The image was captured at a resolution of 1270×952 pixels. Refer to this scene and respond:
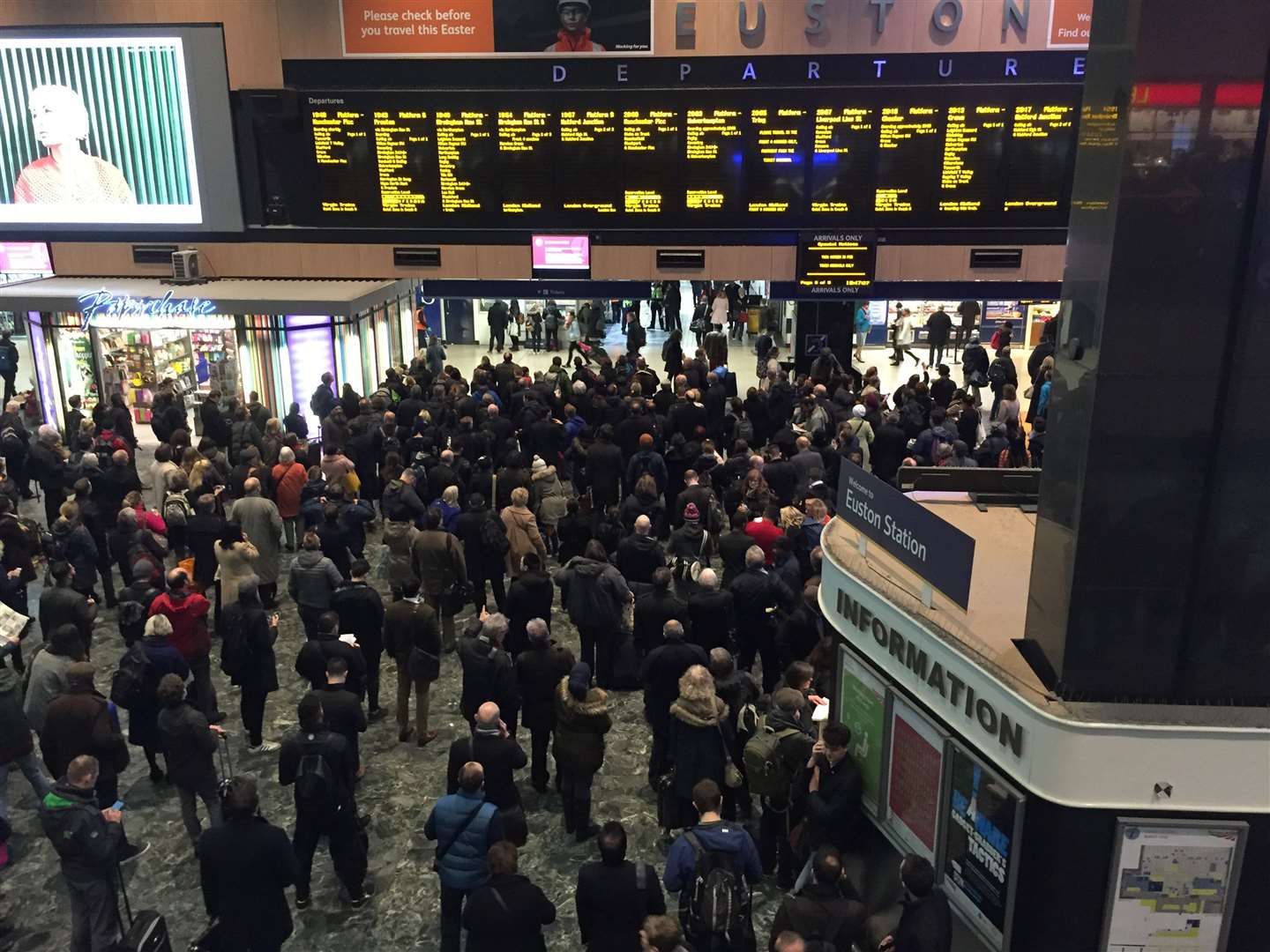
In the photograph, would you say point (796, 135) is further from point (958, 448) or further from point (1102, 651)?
point (1102, 651)

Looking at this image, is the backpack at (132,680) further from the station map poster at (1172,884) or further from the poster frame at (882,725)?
the station map poster at (1172,884)

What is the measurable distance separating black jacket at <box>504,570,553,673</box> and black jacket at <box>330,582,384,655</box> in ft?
3.59

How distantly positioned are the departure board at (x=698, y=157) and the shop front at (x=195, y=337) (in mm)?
1759

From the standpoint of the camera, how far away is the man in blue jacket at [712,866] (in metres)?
5.68

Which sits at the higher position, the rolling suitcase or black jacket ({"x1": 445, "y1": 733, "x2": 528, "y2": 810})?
black jacket ({"x1": 445, "y1": 733, "x2": 528, "y2": 810})

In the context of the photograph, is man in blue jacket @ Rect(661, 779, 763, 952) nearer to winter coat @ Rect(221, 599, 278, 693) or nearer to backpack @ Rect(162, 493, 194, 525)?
winter coat @ Rect(221, 599, 278, 693)

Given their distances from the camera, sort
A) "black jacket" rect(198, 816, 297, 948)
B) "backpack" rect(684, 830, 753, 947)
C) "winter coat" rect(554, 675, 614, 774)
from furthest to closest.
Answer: "winter coat" rect(554, 675, 614, 774)
"black jacket" rect(198, 816, 297, 948)
"backpack" rect(684, 830, 753, 947)

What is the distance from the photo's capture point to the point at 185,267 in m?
16.9

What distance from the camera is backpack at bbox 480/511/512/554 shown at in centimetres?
1016

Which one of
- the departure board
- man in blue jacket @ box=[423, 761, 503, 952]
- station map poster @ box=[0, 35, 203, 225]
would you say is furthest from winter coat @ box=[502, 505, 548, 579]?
station map poster @ box=[0, 35, 203, 225]

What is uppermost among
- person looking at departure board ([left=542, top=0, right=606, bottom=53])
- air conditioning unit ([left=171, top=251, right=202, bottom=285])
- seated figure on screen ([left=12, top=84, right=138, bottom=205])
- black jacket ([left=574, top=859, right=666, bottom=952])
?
person looking at departure board ([left=542, top=0, right=606, bottom=53])

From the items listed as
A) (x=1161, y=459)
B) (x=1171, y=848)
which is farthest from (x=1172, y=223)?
(x=1171, y=848)

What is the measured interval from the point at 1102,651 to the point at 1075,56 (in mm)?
13185

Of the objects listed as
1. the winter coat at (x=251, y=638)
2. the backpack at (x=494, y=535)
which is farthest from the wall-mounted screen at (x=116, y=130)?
the winter coat at (x=251, y=638)
